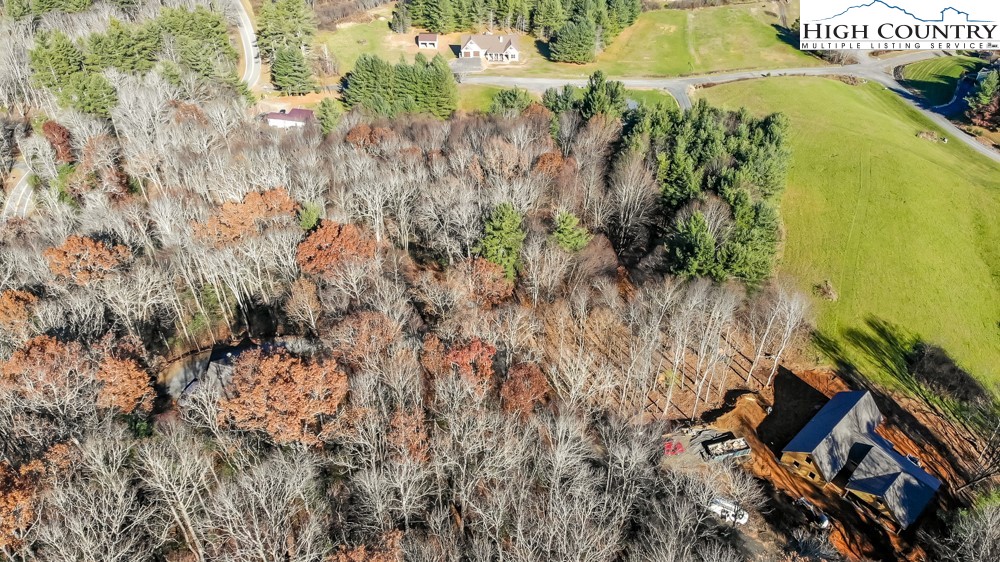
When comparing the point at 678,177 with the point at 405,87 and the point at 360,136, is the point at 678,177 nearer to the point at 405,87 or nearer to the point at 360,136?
the point at 360,136

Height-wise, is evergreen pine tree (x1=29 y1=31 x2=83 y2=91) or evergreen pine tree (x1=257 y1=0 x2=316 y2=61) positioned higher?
evergreen pine tree (x1=257 y1=0 x2=316 y2=61)

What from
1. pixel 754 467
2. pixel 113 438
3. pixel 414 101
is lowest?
pixel 754 467

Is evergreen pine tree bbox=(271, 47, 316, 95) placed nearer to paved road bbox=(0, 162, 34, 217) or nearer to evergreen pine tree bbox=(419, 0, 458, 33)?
paved road bbox=(0, 162, 34, 217)

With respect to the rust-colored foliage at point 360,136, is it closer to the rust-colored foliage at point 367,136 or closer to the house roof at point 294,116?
the rust-colored foliage at point 367,136

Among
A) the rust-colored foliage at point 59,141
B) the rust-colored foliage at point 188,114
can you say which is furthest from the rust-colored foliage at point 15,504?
the rust-colored foliage at point 59,141

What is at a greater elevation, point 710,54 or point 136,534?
point 710,54

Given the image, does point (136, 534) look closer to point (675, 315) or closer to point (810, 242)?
point (675, 315)

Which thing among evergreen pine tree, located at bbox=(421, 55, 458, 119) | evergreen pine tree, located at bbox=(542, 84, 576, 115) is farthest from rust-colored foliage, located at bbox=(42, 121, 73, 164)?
evergreen pine tree, located at bbox=(542, 84, 576, 115)

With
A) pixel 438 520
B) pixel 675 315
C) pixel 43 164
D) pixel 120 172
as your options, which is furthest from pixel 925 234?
pixel 43 164
